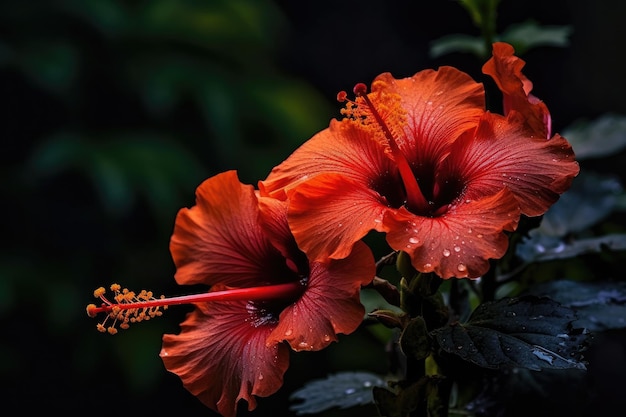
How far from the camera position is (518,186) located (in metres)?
0.53

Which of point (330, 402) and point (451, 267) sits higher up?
point (451, 267)

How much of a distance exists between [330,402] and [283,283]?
6.1 inches

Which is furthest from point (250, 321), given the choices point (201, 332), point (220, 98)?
point (220, 98)

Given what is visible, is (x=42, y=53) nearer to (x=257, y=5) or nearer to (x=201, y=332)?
(x=257, y=5)

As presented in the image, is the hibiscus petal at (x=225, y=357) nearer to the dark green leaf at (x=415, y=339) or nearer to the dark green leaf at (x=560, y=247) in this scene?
the dark green leaf at (x=415, y=339)

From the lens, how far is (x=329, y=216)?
531 mm

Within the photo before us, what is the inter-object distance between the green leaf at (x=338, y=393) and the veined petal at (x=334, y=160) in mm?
209

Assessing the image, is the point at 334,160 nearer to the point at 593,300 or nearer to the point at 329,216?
the point at 329,216

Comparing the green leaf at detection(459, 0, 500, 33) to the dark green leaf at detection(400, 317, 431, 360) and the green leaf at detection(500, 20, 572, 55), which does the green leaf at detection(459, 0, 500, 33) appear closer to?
the green leaf at detection(500, 20, 572, 55)

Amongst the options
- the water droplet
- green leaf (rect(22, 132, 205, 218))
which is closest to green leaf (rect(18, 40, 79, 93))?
green leaf (rect(22, 132, 205, 218))

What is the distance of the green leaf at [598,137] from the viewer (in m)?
0.92

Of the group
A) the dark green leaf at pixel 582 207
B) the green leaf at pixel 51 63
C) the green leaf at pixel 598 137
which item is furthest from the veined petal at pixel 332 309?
the green leaf at pixel 51 63

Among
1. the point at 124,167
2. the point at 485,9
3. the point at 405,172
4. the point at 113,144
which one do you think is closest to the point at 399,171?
the point at 405,172

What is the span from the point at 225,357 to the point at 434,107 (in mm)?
251
